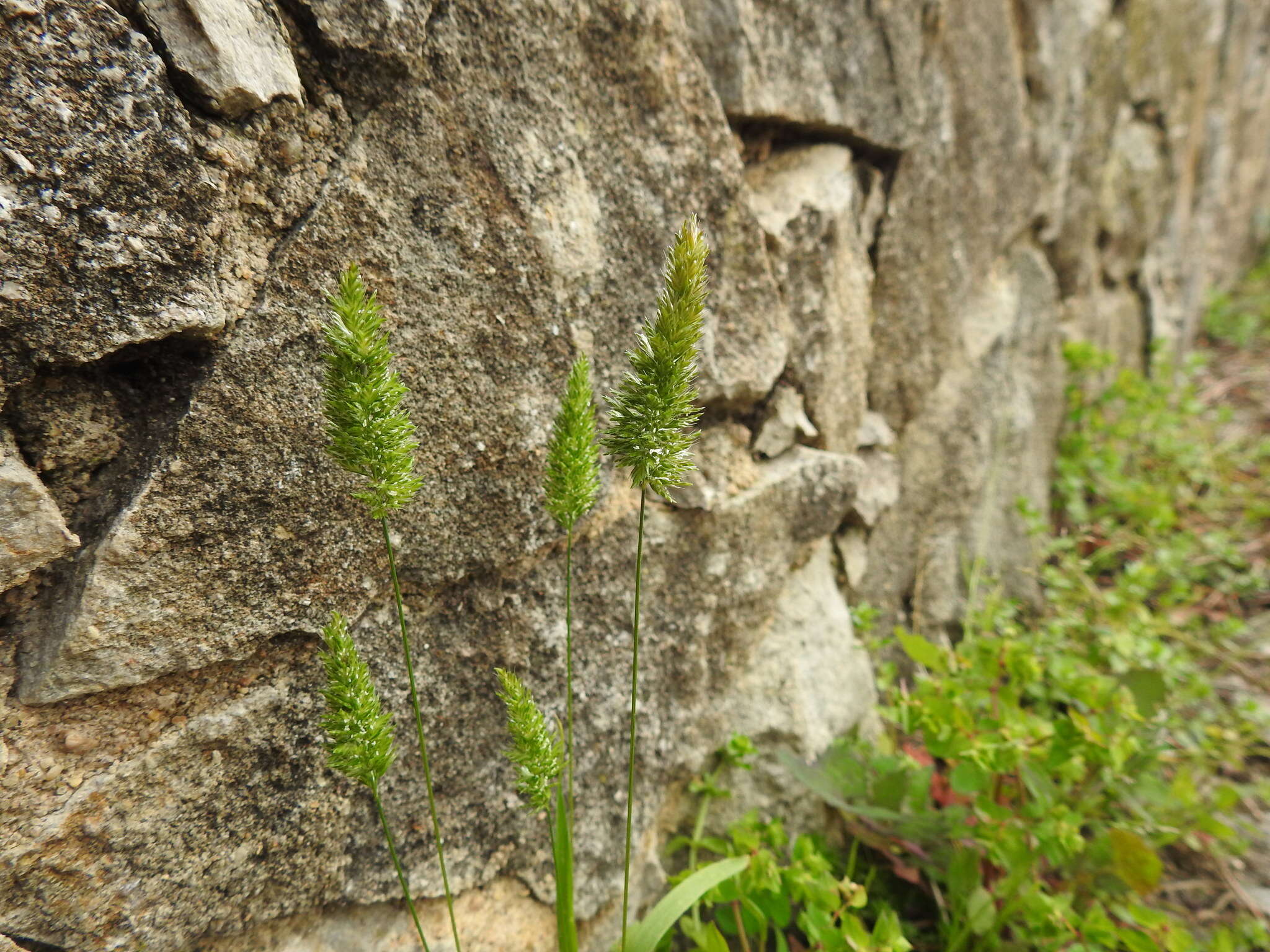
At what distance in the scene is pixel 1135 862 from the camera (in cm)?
142

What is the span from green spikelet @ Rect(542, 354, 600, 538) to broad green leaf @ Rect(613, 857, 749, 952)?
26.2 inches

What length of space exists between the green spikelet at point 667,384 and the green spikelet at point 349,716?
0.43 metres

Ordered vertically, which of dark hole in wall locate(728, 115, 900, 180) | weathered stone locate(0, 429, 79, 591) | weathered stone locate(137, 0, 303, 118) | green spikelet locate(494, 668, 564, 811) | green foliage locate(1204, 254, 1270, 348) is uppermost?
green foliage locate(1204, 254, 1270, 348)

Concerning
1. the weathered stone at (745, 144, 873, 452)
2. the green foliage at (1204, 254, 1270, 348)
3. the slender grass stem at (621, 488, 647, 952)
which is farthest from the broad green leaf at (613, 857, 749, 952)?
the green foliage at (1204, 254, 1270, 348)

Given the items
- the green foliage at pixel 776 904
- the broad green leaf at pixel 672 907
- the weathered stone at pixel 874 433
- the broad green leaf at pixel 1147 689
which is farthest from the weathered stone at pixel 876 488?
the broad green leaf at pixel 672 907

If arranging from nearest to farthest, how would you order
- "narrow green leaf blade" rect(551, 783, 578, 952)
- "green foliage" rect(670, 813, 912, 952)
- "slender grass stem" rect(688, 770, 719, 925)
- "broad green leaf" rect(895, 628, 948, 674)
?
"narrow green leaf blade" rect(551, 783, 578, 952), "green foliage" rect(670, 813, 912, 952), "slender grass stem" rect(688, 770, 719, 925), "broad green leaf" rect(895, 628, 948, 674)

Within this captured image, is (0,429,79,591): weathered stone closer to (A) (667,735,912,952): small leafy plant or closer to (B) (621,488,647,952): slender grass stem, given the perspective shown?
(B) (621,488,647,952): slender grass stem

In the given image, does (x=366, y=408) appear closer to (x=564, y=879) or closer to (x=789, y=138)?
(x=564, y=879)

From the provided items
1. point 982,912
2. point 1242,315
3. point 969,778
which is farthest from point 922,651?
point 1242,315

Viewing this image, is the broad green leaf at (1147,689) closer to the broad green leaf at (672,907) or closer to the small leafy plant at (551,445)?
the broad green leaf at (672,907)

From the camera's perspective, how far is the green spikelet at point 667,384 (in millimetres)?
829

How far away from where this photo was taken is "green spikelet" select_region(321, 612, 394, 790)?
0.87 metres

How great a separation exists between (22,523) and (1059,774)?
84.7 inches

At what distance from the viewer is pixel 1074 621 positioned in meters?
2.29
